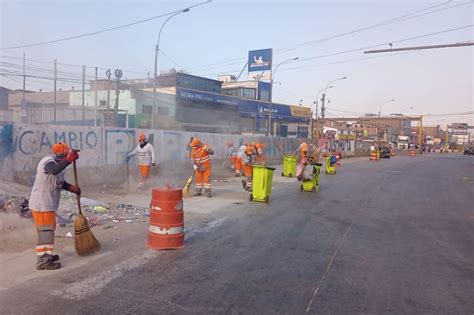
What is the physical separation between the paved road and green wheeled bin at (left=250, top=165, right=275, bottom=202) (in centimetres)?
166

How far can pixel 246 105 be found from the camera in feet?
150

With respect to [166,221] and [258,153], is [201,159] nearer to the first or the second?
[258,153]

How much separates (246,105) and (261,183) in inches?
1379

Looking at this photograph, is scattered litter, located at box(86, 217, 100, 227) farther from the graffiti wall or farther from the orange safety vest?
the graffiti wall

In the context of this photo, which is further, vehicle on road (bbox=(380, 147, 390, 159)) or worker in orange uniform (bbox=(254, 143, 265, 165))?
vehicle on road (bbox=(380, 147, 390, 159))

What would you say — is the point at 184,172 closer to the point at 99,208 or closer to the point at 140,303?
the point at 99,208

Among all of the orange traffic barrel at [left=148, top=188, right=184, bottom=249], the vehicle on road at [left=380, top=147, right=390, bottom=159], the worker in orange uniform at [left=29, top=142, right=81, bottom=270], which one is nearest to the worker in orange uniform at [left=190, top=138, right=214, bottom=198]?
the orange traffic barrel at [left=148, top=188, right=184, bottom=249]

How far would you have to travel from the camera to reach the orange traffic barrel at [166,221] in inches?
252

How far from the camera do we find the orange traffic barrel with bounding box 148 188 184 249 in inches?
252

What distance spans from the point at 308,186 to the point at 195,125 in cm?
2281

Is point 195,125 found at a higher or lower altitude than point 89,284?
higher

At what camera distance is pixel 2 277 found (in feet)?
16.4

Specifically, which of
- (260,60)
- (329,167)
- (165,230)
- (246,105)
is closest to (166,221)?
(165,230)

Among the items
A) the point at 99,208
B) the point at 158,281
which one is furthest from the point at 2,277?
the point at 99,208
